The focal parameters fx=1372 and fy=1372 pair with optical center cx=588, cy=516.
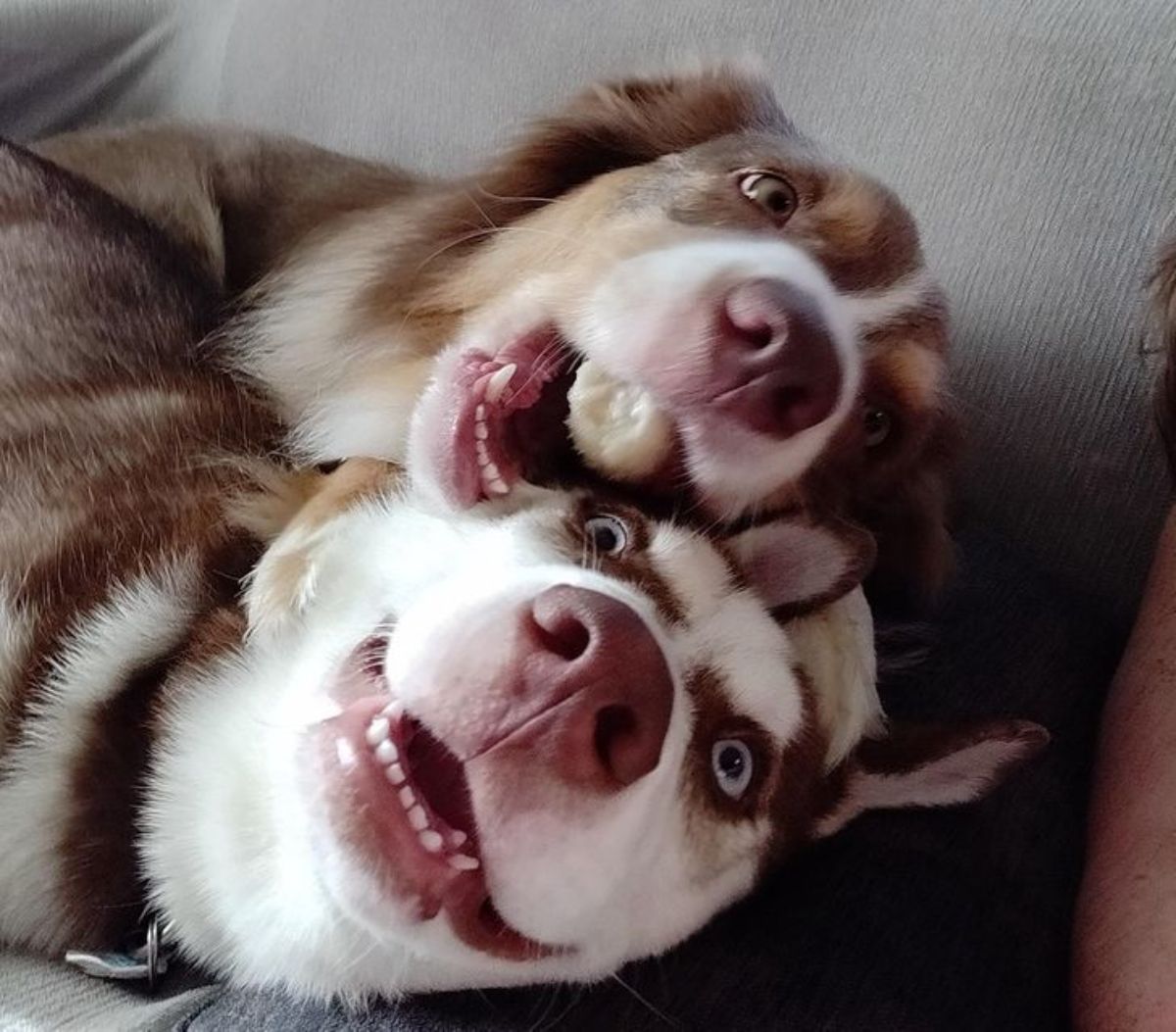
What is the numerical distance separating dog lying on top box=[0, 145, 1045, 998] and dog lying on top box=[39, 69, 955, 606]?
0.07 meters

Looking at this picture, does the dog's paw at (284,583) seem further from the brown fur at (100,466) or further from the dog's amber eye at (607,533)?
the dog's amber eye at (607,533)

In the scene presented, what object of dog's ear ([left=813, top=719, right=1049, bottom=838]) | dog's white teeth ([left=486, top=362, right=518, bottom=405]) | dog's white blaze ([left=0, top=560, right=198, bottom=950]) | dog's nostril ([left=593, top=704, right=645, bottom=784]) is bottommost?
dog's white blaze ([left=0, top=560, right=198, bottom=950])

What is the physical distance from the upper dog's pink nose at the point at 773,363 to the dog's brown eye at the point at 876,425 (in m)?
0.20

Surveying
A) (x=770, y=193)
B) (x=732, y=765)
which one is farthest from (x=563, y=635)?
(x=770, y=193)

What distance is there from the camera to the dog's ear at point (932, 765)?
1228mm

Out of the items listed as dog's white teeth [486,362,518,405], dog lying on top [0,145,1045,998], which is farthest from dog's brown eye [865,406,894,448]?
dog's white teeth [486,362,518,405]

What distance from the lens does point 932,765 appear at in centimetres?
123

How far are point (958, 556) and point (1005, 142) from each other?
0.53m

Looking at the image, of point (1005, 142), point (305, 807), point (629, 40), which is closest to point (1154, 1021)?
point (305, 807)

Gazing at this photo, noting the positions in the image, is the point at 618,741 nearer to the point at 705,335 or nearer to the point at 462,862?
the point at 462,862

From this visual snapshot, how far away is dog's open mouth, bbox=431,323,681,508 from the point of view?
125cm

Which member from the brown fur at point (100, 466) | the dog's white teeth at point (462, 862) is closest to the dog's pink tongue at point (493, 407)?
the brown fur at point (100, 466)

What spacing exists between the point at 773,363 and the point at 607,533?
0.67 feet

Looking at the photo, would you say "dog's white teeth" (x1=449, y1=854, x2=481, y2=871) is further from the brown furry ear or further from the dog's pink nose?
the brown furry ear
